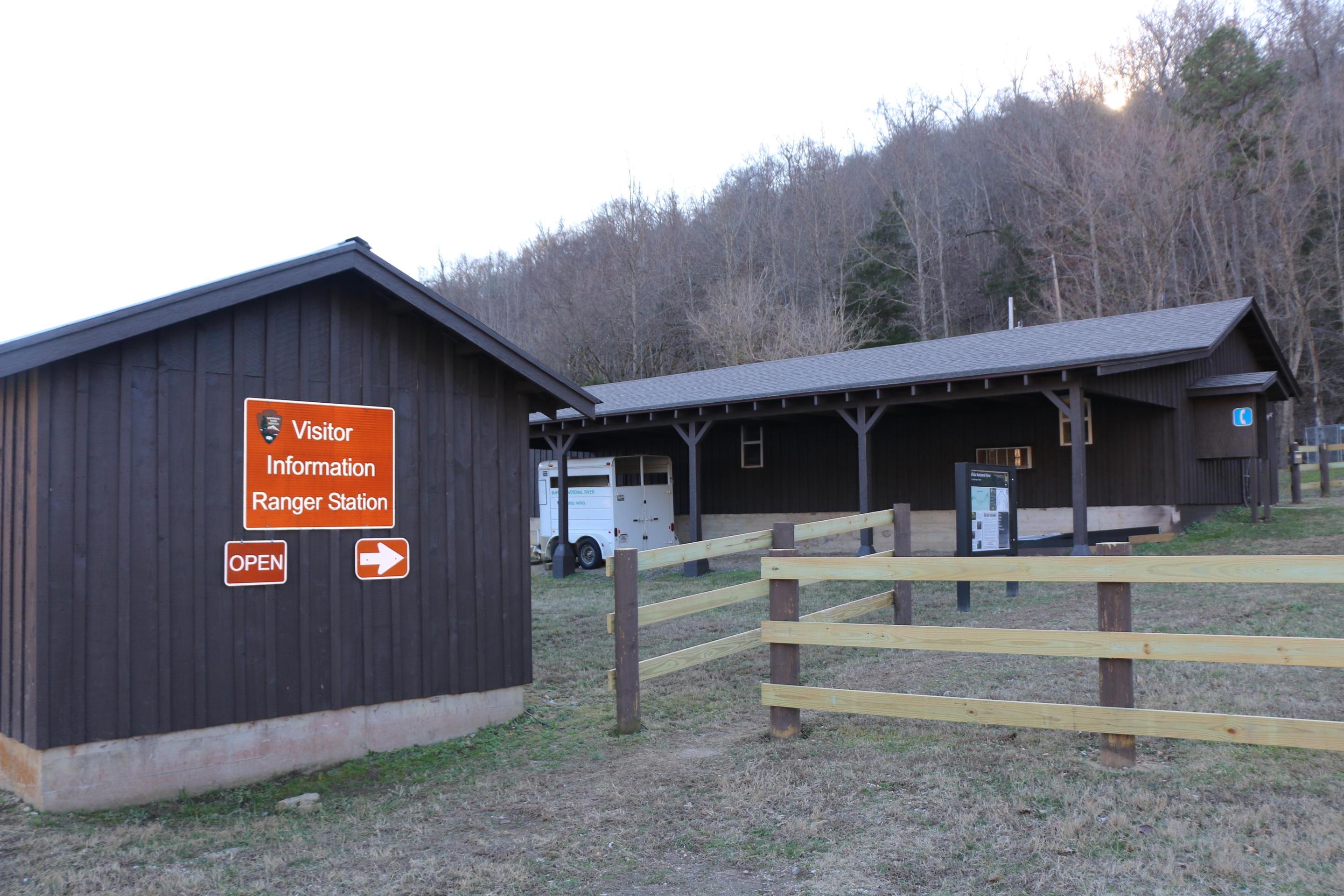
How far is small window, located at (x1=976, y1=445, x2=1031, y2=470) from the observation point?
19109 mm

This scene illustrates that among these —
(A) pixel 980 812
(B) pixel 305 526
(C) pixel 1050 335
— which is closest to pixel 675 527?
(C) pixel 1050 335

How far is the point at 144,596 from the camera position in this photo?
237 inches

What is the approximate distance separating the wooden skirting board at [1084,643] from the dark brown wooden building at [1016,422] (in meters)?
9.68

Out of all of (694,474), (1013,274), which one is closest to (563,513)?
(694,474)

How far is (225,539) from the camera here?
6.38 metres

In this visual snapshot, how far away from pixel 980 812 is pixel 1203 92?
40018mm

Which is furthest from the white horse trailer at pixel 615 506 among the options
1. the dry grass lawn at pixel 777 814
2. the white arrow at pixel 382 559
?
the white arrow at pixel 382 559

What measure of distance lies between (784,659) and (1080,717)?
1.93 m

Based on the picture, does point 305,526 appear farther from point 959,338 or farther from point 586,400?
point 959,338

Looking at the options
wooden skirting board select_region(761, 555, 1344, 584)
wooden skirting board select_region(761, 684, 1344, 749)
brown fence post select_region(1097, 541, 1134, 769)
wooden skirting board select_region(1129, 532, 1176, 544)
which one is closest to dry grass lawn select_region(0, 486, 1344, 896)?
brown fence post select_region(1097, 541, 1134, 769)

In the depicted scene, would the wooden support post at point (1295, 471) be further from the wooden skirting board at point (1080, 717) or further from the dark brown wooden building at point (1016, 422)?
the wooden skirting board at point (1080, 717)

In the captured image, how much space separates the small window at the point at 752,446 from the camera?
Result: 22.8 metres

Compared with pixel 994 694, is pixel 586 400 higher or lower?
higher

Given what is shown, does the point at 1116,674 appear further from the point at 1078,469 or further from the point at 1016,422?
the point at 1016,422
